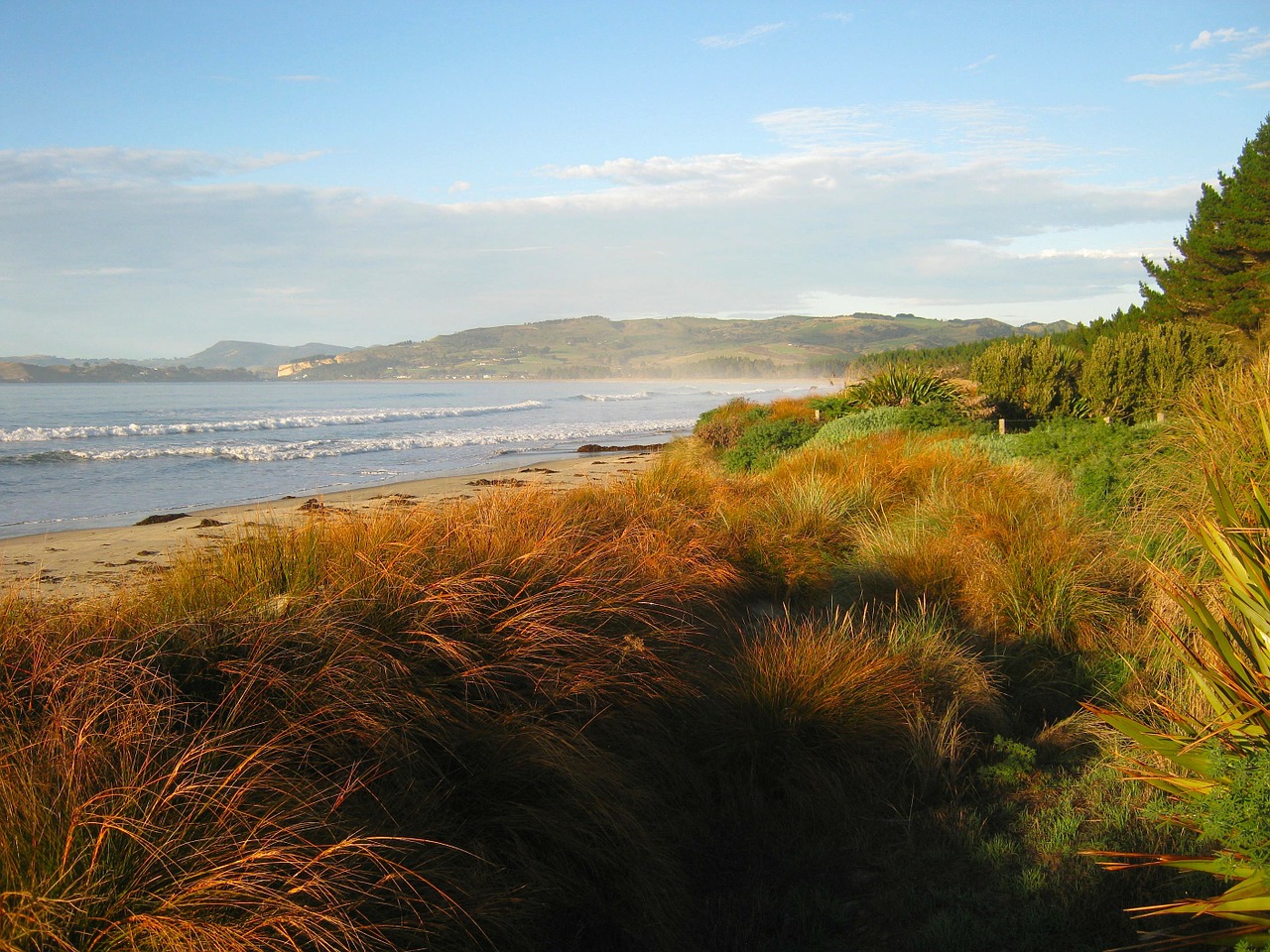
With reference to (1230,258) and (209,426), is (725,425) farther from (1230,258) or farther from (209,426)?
(1230,258)

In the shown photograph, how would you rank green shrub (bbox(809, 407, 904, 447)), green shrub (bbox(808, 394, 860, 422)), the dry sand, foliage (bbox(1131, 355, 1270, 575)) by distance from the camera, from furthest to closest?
green shrub (bbox(808, 394, 860, 422)), green shrub (bbox(809, 407, 904, 447)), the dry sand, foliage (bbox(1131, 355, 1270, 575))

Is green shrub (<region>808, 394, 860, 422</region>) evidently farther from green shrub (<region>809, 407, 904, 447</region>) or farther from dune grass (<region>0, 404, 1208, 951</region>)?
dune grass (<region>0, 404, 1208, 951</region>)

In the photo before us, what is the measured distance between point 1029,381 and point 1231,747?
19.9 metres

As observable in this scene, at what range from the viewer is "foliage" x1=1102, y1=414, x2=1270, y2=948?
9.26 ft

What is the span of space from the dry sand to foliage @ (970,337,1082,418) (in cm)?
1008

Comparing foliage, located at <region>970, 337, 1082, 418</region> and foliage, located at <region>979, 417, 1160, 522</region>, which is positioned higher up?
foliage, located at <region>970, 337, 1082, 418</region>

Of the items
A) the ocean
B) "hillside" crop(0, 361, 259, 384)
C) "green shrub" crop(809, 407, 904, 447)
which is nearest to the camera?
"green shrub" crop(809, 407, 904, 447)

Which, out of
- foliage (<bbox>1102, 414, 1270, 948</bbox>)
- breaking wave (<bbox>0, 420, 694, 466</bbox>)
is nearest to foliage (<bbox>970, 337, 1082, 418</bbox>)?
breaking wave (<bbox>0, 420, 694, 466</bbox>)

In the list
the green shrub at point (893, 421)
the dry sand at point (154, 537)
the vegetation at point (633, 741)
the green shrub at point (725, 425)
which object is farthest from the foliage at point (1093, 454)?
the green shrub at point (725, 425)

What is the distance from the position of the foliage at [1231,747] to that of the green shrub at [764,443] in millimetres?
11943

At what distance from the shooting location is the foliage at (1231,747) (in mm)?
2822

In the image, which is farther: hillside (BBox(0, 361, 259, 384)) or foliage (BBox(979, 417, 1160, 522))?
hillside (BBox(0, 361, 259, 384))

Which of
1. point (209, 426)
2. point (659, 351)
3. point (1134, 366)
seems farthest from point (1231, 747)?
point (659, 351)

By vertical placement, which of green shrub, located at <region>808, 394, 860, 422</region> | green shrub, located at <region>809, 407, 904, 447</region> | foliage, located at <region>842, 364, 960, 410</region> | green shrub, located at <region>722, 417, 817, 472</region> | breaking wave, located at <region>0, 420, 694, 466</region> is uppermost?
foliage, located at <region>842, 364, 960, 410</region>
